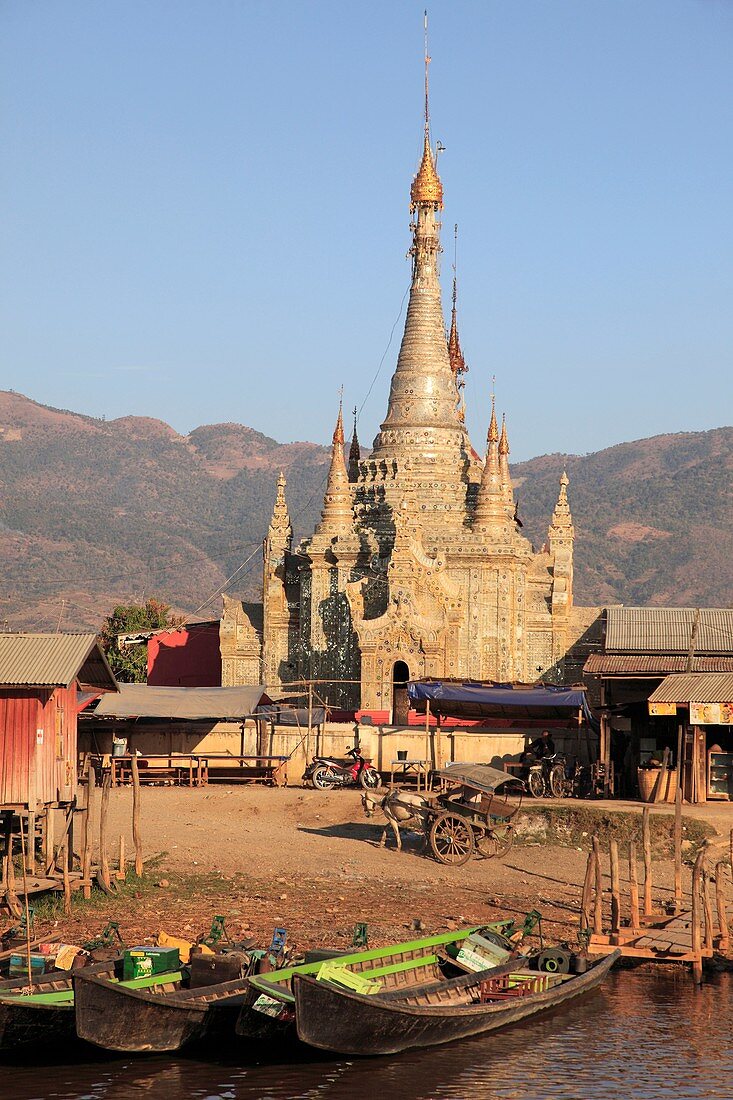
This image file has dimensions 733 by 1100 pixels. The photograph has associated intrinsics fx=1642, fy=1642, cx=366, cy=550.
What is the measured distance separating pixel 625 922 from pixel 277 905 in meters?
6.37

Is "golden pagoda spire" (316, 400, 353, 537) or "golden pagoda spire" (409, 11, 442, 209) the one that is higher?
"golden pagoda spire" (409, 11, 442, 209)

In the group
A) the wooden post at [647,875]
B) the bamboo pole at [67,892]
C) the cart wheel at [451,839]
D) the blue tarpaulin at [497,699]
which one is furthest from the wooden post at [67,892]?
the blue tarpaulin at [497,699]

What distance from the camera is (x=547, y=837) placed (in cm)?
3738

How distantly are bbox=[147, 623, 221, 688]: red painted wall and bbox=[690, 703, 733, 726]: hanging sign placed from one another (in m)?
31.1

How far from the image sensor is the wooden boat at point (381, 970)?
23.0 metres

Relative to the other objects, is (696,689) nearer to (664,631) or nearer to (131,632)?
(664,631)

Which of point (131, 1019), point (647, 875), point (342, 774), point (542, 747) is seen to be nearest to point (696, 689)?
point (542, 747)

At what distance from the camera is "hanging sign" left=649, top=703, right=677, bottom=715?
128ft

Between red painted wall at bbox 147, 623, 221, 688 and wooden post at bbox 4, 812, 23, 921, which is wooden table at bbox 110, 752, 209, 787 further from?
red painted wall at bbox 147, 623, 221, 688

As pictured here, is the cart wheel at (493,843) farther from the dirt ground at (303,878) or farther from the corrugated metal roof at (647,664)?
the corrugated metal roof at (647,664)

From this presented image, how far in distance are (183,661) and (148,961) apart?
42.8m

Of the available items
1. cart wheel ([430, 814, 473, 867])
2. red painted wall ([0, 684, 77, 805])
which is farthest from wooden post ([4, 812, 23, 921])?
cart wheel ([430, 814, 473, 867])

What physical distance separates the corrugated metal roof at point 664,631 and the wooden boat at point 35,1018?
24683mm

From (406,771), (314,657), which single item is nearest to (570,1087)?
(406,771)
